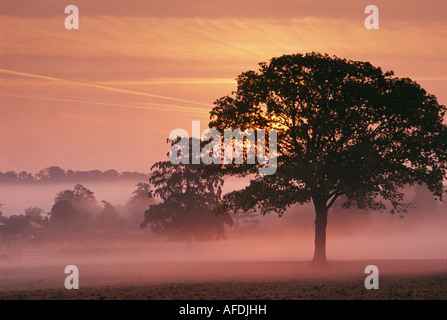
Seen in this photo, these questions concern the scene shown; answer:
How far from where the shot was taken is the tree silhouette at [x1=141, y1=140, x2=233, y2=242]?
292 ft

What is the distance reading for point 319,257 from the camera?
184 ft

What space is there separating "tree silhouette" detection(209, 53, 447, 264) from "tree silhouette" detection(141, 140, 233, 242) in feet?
117

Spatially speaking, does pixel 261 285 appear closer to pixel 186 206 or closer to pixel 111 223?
pixel 186 206

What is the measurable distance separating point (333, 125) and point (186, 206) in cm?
4174

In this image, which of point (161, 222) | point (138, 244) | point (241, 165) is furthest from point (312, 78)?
point (138, 244)

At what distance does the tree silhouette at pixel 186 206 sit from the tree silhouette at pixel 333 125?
35607mm

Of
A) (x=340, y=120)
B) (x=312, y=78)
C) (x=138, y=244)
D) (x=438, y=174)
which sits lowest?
(x=138, y=244)

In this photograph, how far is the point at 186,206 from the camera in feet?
294

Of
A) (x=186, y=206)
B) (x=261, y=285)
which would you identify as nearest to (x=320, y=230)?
(x=261, y=285)

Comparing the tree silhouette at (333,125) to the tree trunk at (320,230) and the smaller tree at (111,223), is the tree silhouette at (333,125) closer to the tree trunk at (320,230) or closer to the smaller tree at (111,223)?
the tree trunk at (320,230)

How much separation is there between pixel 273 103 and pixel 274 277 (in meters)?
13.9

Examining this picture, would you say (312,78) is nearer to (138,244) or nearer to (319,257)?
(319,257)

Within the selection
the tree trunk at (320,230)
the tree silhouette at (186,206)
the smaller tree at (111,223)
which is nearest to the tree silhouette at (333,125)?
the tree trunk at (320,230)

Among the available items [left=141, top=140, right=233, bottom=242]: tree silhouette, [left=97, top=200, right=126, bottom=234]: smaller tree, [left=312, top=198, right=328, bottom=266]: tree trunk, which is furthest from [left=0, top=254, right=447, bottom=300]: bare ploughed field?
[left=97, top=200, right=126, bottom=234]: smaller tree
